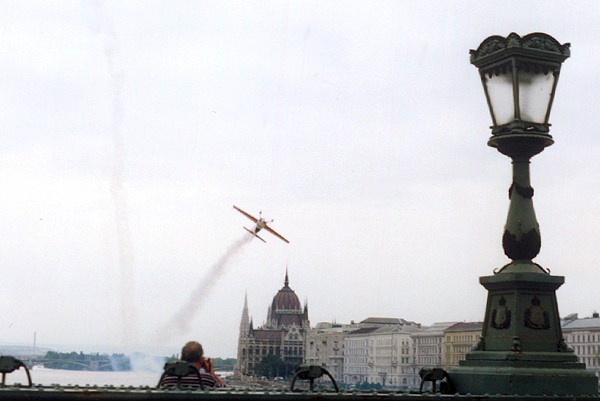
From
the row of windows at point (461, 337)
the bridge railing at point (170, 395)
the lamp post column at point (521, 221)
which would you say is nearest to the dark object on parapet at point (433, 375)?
the bridge railing at point (170, 395)

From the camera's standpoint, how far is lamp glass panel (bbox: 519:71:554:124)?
24.9 feet

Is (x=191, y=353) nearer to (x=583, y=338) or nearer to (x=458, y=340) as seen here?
(x=583, y=338)

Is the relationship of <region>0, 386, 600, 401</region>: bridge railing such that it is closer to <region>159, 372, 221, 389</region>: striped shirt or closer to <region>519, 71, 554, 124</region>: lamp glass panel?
<region>159, 372, 221, 389</region>: striped shirt

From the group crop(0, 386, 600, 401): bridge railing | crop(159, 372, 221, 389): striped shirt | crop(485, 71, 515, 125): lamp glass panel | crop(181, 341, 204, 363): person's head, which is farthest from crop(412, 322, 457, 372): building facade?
crop(0, 386, 600, 401): bridge railing

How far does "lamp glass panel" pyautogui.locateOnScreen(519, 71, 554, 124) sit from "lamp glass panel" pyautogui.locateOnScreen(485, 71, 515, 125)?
84 mm

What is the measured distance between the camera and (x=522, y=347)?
6848mm

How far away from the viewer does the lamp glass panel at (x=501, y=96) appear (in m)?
7.62

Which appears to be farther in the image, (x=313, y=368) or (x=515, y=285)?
(x=515, y=285)

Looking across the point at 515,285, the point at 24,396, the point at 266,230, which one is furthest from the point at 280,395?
the point at 266,230

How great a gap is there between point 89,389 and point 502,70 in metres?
4.47

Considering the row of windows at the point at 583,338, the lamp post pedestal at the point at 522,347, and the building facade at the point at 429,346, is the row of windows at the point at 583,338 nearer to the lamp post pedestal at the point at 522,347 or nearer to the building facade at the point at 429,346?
the building facade at the point at 429,346

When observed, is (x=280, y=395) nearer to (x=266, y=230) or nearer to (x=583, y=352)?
(x=266, y=230)

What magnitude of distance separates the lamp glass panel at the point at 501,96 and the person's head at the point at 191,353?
300cm

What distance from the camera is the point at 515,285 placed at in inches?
276
